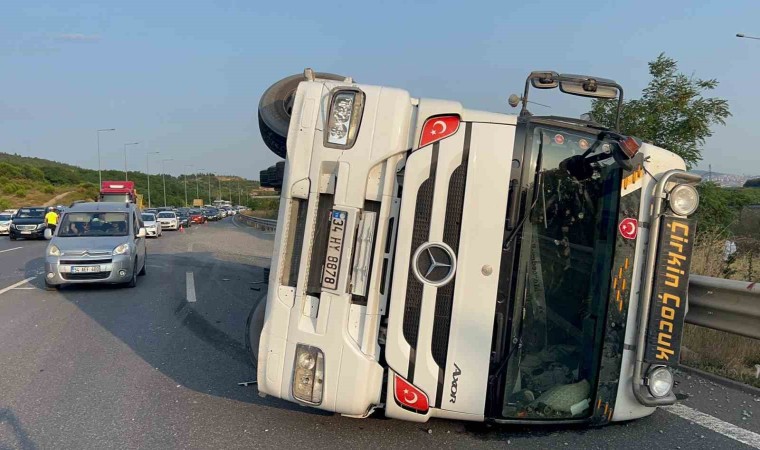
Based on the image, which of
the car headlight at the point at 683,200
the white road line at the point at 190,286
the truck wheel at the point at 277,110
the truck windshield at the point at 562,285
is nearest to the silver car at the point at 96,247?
the white road line at the point at 190,286

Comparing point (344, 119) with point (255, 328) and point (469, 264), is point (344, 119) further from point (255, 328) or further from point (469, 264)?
point (255, 328)

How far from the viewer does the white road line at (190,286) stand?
9719 mm

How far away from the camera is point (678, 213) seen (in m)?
3.54

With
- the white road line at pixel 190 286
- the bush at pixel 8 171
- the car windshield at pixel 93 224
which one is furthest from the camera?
the bush at pixel 8 171

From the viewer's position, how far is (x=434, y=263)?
3.44 m

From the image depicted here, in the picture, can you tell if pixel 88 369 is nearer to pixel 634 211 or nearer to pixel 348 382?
pixel 348 382

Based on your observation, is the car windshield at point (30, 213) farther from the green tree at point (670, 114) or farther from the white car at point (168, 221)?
the green tree at point (670, 114)

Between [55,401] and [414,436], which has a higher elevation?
[414,436]

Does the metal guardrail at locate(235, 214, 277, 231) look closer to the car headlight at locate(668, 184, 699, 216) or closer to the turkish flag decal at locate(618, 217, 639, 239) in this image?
the turkish flag decal at locate(618, 217, 639, 239)

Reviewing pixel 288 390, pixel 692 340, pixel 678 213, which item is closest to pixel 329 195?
pixel 288 390

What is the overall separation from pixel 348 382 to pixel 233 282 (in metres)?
8.64

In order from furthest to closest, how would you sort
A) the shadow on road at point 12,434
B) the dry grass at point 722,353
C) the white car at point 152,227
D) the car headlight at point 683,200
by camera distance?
the white car at point 152,227, the dry grass at point 722,353, the shadow on road at point 12,434, the car headlight at point 683,200

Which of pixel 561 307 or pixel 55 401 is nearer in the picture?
pixel 561 307

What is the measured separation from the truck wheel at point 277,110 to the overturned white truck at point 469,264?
305cm
